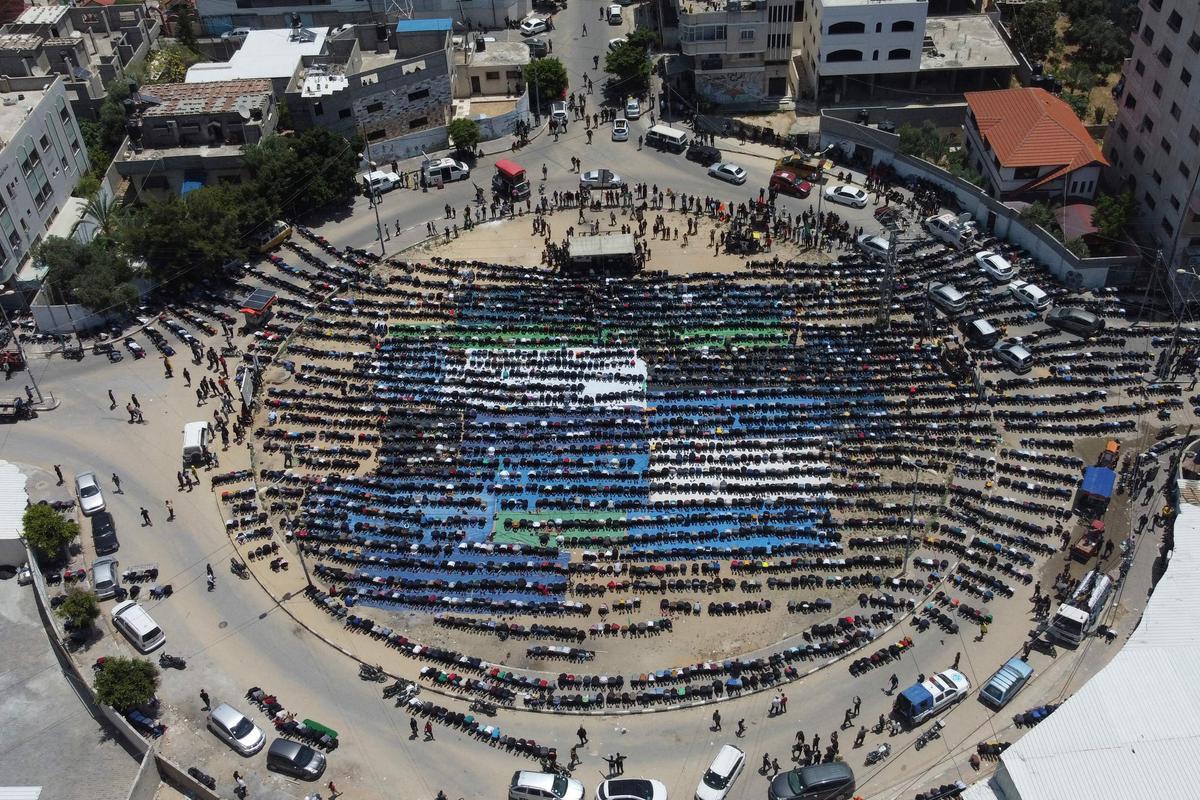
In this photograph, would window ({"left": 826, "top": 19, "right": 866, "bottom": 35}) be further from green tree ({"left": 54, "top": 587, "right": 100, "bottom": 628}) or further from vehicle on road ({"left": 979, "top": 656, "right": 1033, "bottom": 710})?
green tree ({"left": 54, "top": 587, "right": 100, "bottom": 628})

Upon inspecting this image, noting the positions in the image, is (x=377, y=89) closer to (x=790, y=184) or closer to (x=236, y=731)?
(x=790, y=184)

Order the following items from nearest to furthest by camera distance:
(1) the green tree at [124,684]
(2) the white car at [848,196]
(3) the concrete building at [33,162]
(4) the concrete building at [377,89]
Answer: (1) the green tree at [124,684] → (3) the concrete building at [33,162] → (2) the white car at [848,196] → (4) the concrete building at [377,89]

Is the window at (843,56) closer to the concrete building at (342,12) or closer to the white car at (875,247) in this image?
the white car at (875,247)

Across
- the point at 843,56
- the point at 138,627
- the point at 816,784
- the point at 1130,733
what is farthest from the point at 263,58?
the point at 1130,733

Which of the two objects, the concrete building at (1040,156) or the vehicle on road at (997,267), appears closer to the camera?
the vehicle on road at (997,267)

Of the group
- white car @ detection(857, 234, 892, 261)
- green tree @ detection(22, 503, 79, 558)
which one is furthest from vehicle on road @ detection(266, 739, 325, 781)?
white car @ detection(857, 234, 892, 261)

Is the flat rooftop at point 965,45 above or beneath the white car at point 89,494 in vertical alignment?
above

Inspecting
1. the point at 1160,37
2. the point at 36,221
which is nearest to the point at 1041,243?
the point at 1160,37

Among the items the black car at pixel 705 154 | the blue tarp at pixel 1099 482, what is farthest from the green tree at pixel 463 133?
the blue tarp at pixel 1099 482
